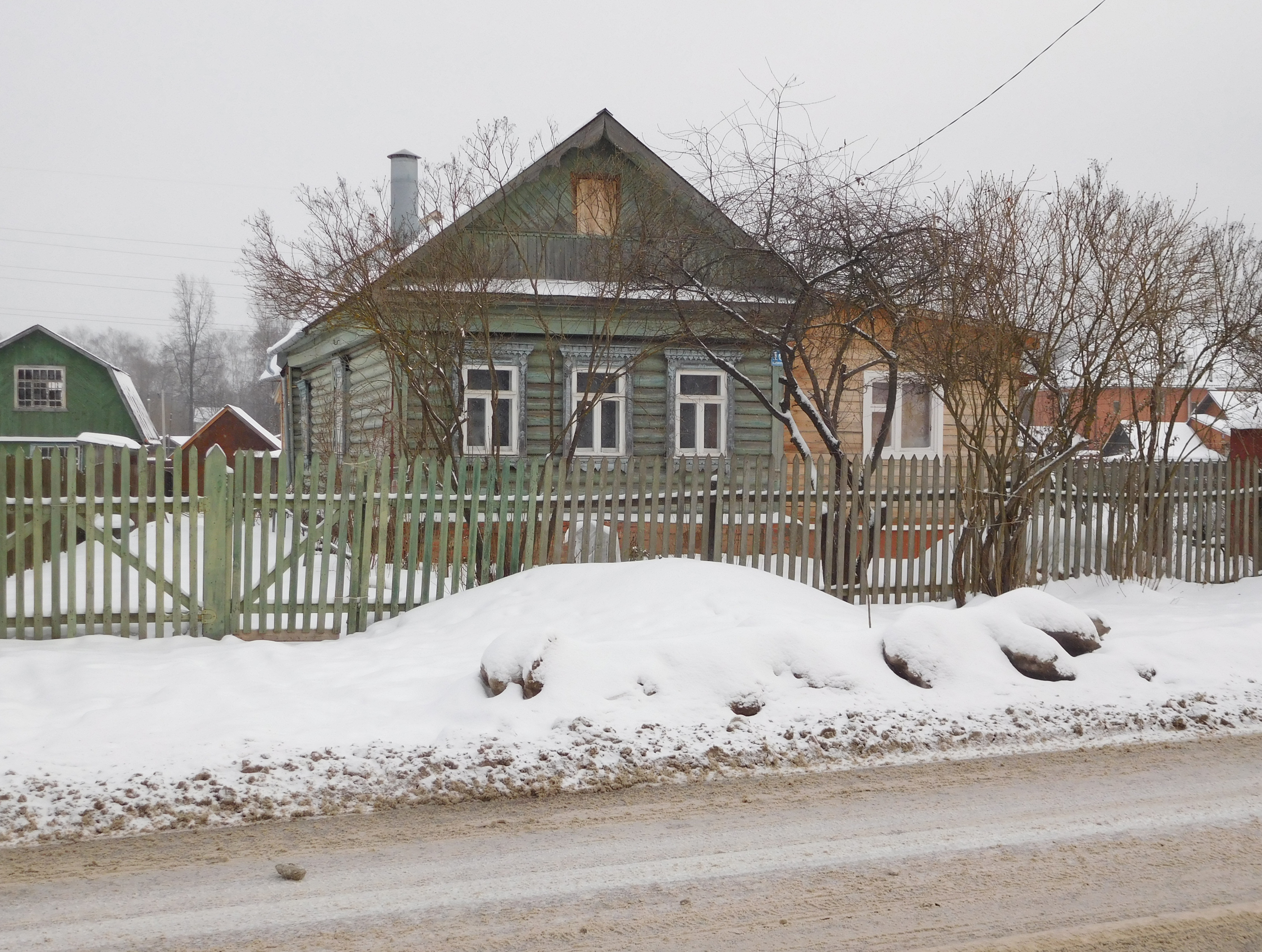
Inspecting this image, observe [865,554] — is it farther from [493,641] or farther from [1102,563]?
[493,641]

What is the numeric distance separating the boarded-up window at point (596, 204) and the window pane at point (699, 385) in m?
2.68

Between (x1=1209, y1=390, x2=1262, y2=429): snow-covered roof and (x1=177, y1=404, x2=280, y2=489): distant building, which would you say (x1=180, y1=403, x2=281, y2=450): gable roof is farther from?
(x1=1209, y1=390, x2=1262, y2=429): snow-covered roof

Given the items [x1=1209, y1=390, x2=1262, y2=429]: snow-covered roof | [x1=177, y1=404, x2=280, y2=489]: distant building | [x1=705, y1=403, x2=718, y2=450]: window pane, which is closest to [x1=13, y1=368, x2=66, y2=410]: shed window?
[x1=177, y1=404, x2=280, y2=489]: distant building

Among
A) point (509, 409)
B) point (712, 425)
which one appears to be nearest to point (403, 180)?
point (509, 409)

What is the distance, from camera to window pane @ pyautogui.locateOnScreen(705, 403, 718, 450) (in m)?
16.1

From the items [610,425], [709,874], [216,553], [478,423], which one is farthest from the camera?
[610,425]

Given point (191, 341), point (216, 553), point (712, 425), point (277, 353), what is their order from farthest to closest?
point (191, 341) → point (277, 353) → point (712, 425) → point (216, 553)

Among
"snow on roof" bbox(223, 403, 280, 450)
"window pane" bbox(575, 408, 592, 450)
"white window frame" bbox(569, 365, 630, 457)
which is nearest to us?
"white window frame" bbox(569, 365, 630, 457)

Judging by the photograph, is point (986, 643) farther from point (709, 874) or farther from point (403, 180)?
point (403, 180)

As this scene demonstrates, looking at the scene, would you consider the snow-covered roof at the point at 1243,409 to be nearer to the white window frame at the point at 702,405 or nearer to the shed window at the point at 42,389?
the white window frame at the point at 702,405

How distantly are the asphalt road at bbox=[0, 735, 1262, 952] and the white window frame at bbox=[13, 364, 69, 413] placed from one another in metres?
36.5

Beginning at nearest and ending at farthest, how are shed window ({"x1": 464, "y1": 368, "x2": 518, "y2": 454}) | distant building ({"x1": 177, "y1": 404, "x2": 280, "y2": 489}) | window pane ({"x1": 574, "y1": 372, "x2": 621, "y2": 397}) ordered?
shed window ({"x1": 464, "y1": 368, "x2": 518, "y2": 454}) < window pane ({"x1": 574, "y1": 372, "x2": 621, "y2": 397}) < distant building ({"x1": 177, "y1": 404, "x2": 280, "y2": 489})

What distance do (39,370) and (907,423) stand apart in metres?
31.5

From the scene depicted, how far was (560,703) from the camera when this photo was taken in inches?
226
